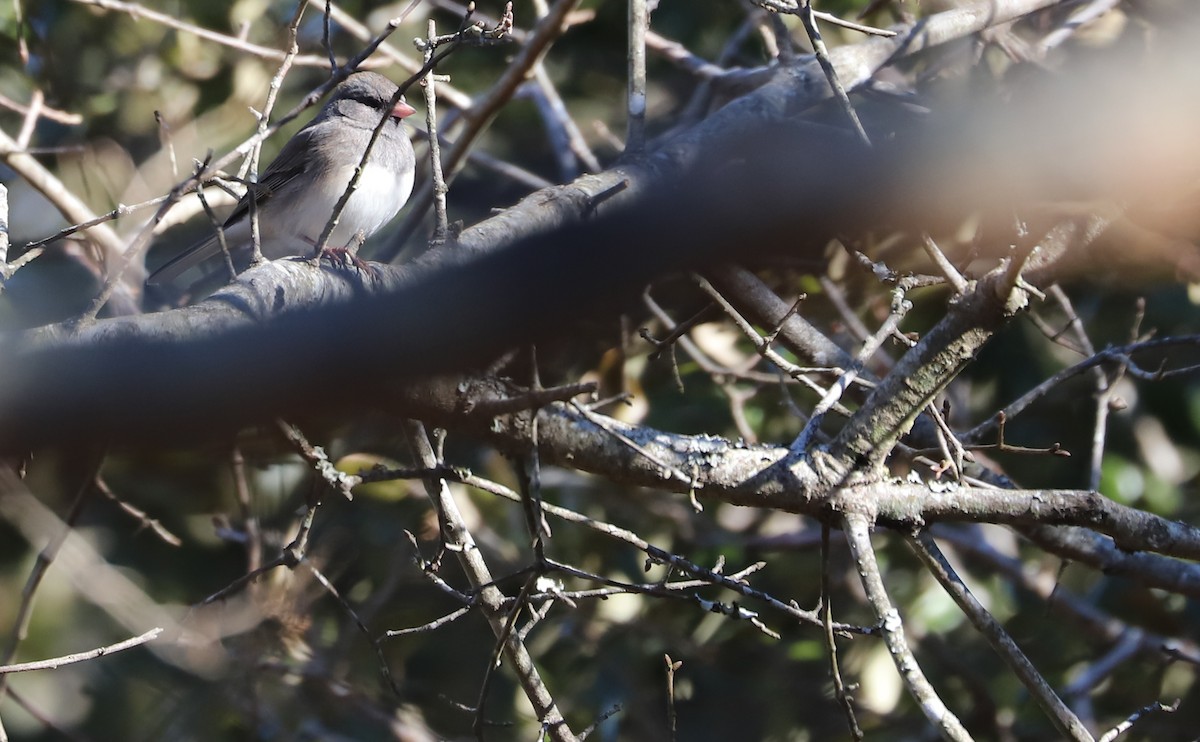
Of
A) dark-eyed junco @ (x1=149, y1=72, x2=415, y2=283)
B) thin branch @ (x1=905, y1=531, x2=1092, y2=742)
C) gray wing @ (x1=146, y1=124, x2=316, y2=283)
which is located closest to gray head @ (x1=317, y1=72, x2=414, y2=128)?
dark-eyed junco @ (x1=149, y1=72, x2=415, y2=283)

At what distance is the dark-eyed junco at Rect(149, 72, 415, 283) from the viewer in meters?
3.94

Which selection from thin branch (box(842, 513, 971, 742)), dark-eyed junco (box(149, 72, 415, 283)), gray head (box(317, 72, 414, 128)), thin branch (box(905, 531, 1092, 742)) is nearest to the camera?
thin branch (box(842, 513, 971, 742))

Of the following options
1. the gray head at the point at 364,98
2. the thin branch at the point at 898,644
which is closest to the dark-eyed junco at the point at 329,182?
the gray head at the point at 364,98

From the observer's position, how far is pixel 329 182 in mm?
4195

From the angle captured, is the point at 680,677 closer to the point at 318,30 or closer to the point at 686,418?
the point at 686,418

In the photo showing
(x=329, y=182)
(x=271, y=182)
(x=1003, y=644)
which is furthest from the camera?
(x=271, y=182)

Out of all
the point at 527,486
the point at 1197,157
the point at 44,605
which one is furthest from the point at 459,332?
the point at 44,605

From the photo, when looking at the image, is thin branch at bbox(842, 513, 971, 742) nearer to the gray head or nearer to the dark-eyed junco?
the dark-eyed junco

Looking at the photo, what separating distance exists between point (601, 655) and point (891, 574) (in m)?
1.14

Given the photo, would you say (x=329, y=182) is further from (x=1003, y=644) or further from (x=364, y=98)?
(x=1003, y=644)

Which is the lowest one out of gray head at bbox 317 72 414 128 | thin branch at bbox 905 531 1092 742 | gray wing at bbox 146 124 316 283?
thin branch at bbox 905 531 1092 742

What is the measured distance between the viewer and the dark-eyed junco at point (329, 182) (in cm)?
394

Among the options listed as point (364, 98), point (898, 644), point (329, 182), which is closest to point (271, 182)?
point (329, 182)

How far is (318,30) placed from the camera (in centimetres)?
466
